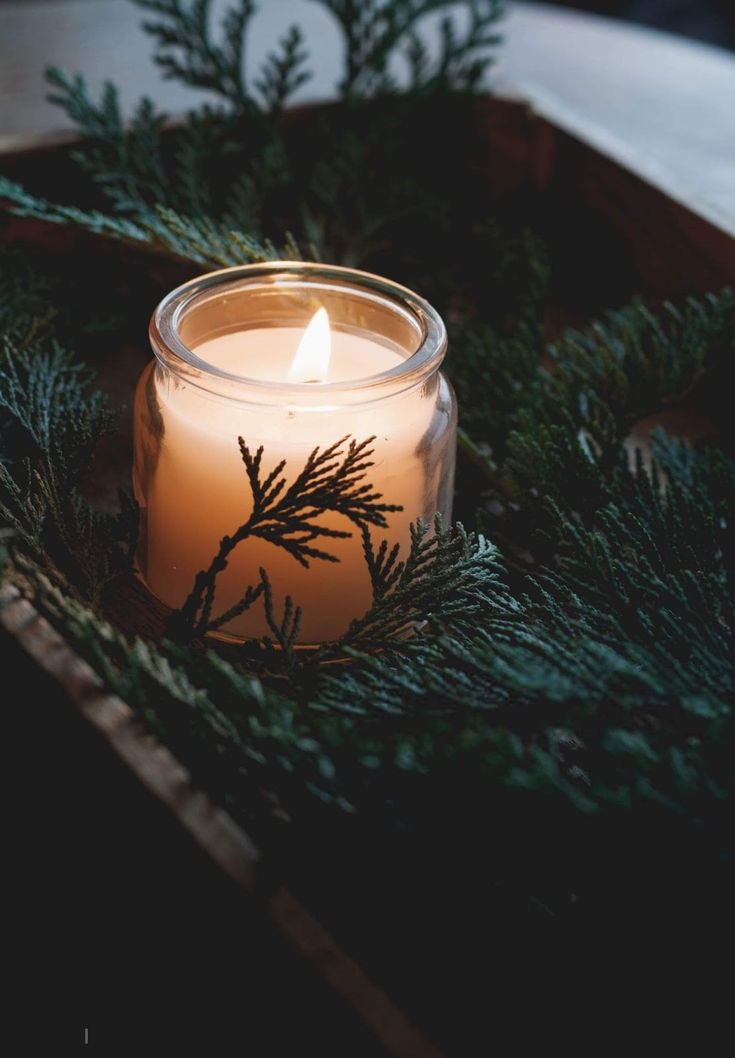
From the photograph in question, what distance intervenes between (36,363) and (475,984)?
1.19 ft

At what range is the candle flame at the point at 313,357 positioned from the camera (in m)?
0.53

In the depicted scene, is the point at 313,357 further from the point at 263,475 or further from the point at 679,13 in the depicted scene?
the point at 679,13

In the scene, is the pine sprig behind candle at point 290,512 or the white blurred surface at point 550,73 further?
the white blurred surface at point 550,73

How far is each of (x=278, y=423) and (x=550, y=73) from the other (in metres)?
0.98

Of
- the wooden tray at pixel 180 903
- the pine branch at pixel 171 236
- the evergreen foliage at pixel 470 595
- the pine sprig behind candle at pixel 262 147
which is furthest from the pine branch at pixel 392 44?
the wooden tray at pixel 180 903

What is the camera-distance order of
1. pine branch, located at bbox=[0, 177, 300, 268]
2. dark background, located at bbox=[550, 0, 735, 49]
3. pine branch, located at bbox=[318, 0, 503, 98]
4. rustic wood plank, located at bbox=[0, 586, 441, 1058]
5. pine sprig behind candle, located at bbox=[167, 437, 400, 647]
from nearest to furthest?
rustic wood plank, located at bbox=[0, 586, 441, 1058] → pine sprig behind candle, located at bbox=[167, 437, 400, 647] → pine branch, located at bbox=[0, 177, 300, 268] → pine branch, located at bbox=[318, 0, 503, 98] → dark background, located at bbox=[550, 0, 735, 49]

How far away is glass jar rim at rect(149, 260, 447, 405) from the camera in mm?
473

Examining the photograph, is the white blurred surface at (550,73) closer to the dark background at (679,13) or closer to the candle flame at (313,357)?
the candle flame at (313,357)

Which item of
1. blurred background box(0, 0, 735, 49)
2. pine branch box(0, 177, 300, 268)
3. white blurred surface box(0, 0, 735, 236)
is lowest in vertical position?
blurred background box(0, 0, 735, 49)

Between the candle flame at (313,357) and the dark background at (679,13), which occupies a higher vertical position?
the candle flame at (313,357)

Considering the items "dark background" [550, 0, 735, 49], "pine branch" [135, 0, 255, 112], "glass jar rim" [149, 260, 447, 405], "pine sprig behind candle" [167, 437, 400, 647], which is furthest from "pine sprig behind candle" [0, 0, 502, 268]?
"dark background" [550, 0, 735, 49]

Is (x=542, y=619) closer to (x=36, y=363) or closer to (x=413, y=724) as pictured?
(x=413, y=724)

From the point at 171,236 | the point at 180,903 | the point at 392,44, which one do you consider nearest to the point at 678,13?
the point at 392,44

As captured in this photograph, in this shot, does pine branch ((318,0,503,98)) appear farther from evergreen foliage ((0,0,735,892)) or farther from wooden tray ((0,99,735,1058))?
wooden tray ((0,99,735,1058))
